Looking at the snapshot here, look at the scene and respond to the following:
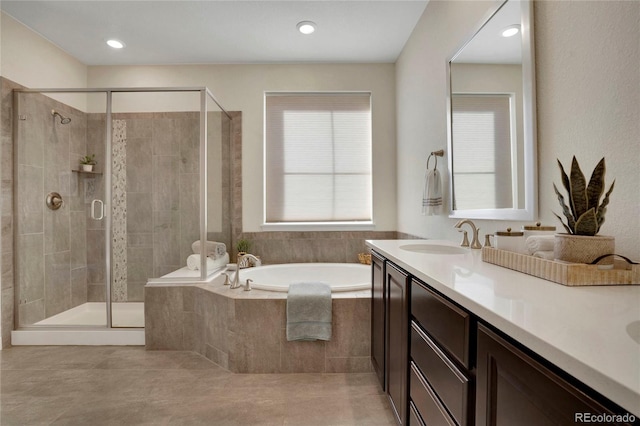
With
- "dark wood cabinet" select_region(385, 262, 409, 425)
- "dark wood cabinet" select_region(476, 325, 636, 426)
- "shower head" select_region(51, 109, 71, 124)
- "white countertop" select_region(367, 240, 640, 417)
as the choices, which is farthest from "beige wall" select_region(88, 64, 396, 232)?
"dark wood cabinet" select_region(476, 325, 636, 426)

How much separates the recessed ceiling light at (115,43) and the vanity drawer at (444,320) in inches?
134

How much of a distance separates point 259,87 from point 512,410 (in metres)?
3.42

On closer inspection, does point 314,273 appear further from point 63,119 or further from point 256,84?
point 63,119

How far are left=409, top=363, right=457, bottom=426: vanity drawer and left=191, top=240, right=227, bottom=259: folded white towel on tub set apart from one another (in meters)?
2.05

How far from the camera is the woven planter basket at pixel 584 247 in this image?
2.84ft

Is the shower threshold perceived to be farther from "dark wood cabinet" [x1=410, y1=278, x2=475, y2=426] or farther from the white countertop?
the white countertop

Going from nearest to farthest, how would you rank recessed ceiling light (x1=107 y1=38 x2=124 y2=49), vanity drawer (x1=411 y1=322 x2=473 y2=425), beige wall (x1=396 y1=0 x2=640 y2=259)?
vanity drawer (x1=411 y1=322 x2=473 y2=425), beige wall (x1=396 y1=0 x2=640 y2=259), recessed ceiling light (x1=107 y1=38 x2=124 y2=49)

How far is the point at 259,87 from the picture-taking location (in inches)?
134

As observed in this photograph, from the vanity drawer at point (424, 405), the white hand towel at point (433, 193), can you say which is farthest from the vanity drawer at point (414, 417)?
the white hand towel at point (433, 193)

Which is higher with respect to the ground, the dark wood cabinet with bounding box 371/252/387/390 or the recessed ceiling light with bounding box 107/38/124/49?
the recessed ceiling light with bounding box 107/38/124/49

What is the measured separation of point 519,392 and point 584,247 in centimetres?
50

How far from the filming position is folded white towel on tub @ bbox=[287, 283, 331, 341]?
2.15 m

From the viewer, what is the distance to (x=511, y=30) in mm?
1460

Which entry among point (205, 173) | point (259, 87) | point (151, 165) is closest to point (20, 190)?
point (151, 165)
